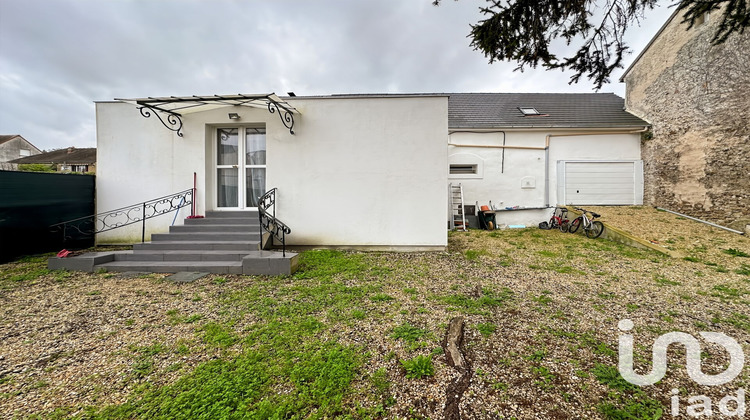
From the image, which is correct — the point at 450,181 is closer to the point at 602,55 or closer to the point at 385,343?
the point at 602,55

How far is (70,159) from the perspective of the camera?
24.9 m

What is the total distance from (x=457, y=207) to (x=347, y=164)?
17.4ft

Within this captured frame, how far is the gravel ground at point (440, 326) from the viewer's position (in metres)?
1.68

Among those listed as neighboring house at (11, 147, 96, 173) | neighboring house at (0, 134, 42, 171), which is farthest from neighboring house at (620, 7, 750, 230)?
neighboring house at (0, 134, 42, 171)

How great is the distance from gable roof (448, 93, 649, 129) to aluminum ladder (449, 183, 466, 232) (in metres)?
2.38

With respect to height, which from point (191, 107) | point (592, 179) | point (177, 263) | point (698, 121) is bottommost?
point (177, 263)

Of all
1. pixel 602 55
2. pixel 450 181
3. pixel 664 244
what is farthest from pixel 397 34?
pixel 664 244

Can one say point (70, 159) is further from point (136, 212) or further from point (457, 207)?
point (457, 207)

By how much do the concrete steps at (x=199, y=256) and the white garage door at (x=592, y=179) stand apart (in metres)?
9.94

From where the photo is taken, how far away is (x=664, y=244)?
603cm

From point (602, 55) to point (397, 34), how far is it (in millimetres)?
6712

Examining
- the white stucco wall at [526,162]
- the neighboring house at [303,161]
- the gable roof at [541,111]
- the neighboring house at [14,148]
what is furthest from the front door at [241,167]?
the neighboring house at [14,148]

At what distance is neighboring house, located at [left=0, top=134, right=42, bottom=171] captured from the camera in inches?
1148

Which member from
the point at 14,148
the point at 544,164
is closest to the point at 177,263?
the point at 544,164
